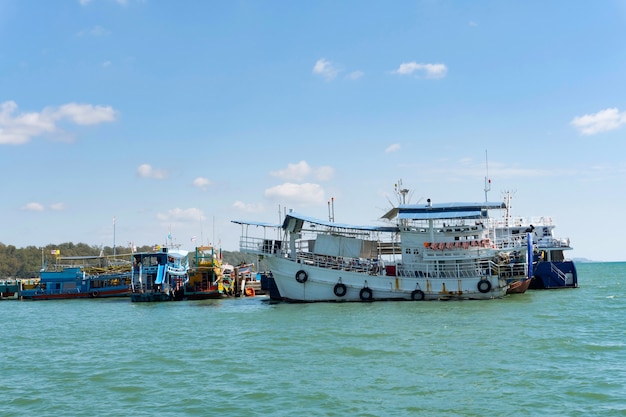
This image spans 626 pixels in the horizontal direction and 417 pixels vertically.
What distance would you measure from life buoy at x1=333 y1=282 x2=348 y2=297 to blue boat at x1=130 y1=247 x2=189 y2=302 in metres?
17.4

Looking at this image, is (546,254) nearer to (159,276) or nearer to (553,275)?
(553,275)

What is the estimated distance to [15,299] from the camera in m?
63.7

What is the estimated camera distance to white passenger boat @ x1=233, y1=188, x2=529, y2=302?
3928cm

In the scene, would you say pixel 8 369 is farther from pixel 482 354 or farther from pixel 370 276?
pixel 370 276

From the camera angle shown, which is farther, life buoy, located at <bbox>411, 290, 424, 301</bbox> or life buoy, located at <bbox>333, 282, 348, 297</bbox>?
life buoy, located at <bbox>333, 282, 348, 297</bbox>

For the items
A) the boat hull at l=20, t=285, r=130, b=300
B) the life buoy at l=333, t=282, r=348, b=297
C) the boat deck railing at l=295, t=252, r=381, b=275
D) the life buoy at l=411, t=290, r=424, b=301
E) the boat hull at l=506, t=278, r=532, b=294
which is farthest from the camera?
the boat hull at l=20, t=285, r=130, b=300

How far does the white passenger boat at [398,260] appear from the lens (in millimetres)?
39281

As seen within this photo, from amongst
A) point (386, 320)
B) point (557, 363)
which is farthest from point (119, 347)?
point (557, 363)

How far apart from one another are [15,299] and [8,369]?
46.5m

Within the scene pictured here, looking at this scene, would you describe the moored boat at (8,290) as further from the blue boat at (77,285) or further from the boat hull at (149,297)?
the boat hull at (149,297)

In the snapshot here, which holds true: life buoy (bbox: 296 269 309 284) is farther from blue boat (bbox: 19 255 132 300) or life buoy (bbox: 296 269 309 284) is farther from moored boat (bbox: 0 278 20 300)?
moored boat (bbox: 0 278 20 300)

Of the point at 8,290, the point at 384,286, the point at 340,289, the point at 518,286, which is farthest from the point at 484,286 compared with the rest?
the point at 8,290

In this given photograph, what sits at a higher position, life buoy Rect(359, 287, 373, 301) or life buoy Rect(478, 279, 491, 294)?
life buoy Rect(478, 279, 491, 294)

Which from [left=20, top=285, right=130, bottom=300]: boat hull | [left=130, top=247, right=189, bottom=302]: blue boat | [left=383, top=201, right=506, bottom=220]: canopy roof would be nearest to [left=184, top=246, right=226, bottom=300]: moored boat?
[left=130, top=247, right=189, bottom=302]: blue boat
